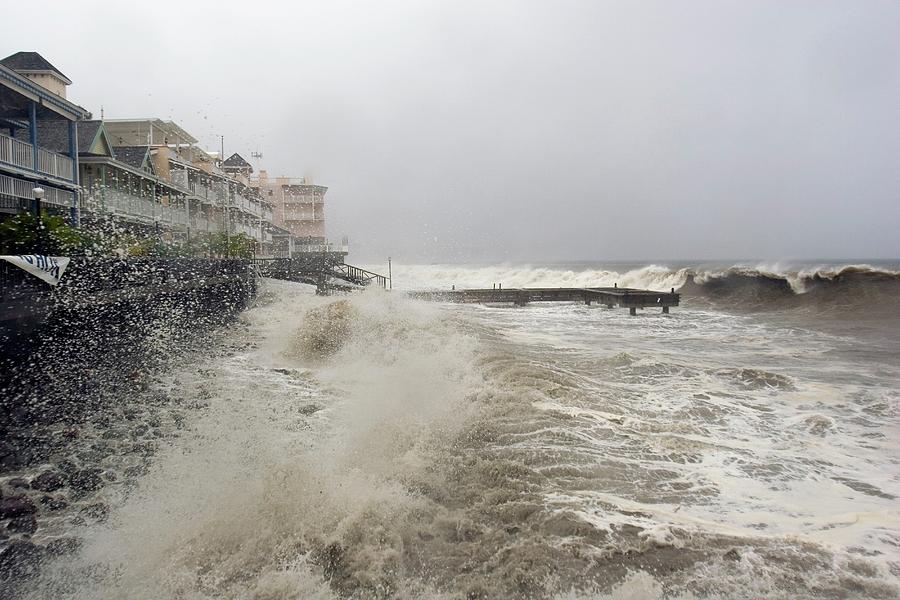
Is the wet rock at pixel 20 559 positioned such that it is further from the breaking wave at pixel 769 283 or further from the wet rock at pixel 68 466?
the breaking wave at pixel 769 283

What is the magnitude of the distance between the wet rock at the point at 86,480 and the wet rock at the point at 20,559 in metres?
1.10

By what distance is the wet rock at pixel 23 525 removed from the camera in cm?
462

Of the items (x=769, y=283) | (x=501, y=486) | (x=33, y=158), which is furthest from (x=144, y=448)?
(x=769, y=283)

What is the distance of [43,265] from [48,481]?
481 cm

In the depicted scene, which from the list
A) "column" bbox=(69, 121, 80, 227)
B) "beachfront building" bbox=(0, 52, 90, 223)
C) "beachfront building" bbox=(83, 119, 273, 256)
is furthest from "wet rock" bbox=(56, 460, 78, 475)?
"beachfront building" bbox=(83, 119, 273, 256)

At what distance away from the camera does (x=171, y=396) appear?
30.3 feet

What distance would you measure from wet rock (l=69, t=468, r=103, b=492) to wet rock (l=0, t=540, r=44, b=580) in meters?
1.10

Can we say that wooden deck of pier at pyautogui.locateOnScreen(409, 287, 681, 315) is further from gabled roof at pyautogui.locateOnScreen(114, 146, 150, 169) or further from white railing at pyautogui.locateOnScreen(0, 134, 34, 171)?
white railing at pyautogui.locateOnScreen(0, 134, 34, 171)

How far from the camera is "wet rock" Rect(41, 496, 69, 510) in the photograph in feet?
16.7

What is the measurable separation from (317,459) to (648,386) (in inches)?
272

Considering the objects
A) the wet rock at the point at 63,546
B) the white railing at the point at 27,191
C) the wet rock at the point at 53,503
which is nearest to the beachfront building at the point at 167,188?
the white railing at the point at 27,191

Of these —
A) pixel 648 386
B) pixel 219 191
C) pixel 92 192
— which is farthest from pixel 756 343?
pixel 219 191

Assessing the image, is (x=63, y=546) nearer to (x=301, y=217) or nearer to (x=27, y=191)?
(x=27, y=191)

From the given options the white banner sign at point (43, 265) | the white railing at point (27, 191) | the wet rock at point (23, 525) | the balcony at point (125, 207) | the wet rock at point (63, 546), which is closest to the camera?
the wet rock at point (63, 546)
